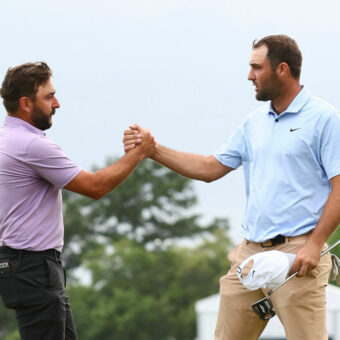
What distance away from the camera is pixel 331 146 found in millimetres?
5527

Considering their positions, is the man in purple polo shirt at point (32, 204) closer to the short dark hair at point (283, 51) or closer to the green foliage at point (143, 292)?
the short dark hair at point (283, 51)

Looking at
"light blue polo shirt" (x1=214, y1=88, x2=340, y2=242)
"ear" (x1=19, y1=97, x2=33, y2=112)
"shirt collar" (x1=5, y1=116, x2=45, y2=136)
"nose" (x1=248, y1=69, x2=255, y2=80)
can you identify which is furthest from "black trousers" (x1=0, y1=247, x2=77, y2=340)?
"nose" (x1=248, y1=69, x2=255, y2=80)

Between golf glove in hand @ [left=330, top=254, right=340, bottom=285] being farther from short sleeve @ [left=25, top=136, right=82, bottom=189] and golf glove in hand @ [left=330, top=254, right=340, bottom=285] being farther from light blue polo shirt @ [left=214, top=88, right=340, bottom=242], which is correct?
short sleeve @ [left=25, top=136, right=82, bottom=189]

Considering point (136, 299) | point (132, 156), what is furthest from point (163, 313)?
point (132, 156)

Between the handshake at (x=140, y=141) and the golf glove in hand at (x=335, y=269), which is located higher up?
the handshake at (x=140, y=141)

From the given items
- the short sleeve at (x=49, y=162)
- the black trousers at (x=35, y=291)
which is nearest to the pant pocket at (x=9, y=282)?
the black trousers at (x=35, y=291)

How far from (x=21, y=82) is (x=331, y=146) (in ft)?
5.54

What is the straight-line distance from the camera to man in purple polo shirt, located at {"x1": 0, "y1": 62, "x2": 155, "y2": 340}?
550cm

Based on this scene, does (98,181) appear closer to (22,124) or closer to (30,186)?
(30,186)

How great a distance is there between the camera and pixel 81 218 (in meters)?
65.2

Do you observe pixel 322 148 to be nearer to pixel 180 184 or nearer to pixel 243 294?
pixel 243 294

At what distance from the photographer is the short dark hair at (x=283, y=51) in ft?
19.0

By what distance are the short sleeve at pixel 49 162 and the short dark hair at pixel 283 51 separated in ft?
4.17

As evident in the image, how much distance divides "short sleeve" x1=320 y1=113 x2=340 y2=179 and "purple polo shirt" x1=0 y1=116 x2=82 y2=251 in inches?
52.2
